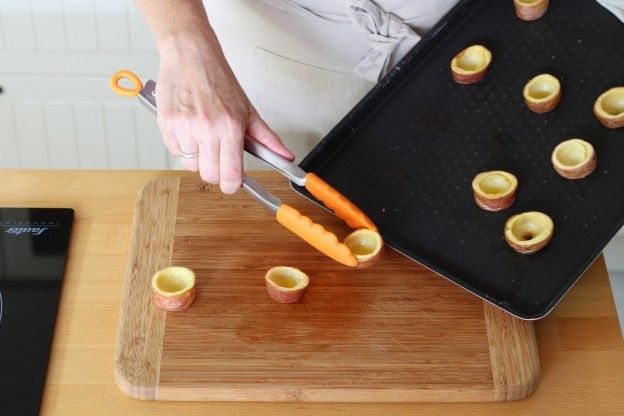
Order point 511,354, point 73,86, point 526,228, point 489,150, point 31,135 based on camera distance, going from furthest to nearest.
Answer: point 31,135 < point 73,86 < point 489,150 < point 526,228 < point 511,354

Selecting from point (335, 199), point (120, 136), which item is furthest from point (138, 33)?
point (335, 199)

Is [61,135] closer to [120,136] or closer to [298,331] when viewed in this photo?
[120,136]

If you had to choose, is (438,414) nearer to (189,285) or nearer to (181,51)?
(189,285)

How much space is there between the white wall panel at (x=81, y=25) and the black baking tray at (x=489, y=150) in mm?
1112

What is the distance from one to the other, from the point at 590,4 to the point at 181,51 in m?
→ 0.83

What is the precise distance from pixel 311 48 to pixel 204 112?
0.51 metres

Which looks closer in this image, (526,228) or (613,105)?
(526,228)

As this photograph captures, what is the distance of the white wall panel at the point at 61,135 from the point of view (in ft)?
9.17

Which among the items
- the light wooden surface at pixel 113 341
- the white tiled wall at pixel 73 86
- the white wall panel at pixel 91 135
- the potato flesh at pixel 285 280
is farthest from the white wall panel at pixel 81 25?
the potato flesh at pixel 285 280

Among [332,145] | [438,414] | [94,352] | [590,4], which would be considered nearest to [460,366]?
[438,414]

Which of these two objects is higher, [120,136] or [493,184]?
[493,184]

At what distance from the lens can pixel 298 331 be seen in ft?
4.99

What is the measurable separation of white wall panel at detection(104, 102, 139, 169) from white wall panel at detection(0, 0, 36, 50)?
30cm

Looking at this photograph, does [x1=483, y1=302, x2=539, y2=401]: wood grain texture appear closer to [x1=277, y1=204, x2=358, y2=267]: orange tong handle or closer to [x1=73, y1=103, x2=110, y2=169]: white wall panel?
[x1=277, y1=204, x2=358, y2=267]: orange tong handle
